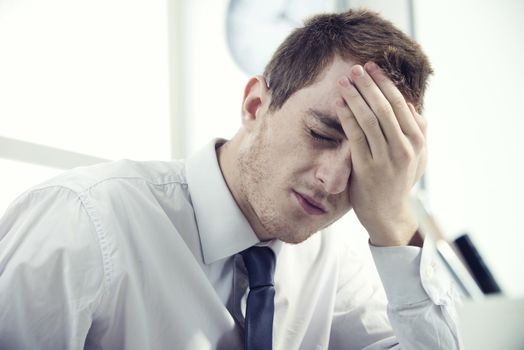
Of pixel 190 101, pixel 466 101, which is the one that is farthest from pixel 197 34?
pixel 466 101

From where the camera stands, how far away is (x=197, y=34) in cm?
203

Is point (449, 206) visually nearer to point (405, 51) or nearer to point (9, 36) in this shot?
point (405, 51)

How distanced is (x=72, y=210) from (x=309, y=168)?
434 millimetres

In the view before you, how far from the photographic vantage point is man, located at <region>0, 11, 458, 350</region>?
2.49 feet

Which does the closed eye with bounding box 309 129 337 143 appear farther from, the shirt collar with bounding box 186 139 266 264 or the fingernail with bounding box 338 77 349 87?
the shirt collar with bounding box 186 139 266 264

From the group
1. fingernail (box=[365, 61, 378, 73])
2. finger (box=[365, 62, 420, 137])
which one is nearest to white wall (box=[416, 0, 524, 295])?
finger (box=[365, 62, 420, 137])

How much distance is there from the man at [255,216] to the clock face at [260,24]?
83 cm

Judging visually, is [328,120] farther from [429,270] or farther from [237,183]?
[429,270]

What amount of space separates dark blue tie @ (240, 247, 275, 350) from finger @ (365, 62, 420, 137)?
1.26 feet

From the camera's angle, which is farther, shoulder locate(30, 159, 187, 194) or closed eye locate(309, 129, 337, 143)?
closed eye locate(309, 129, 337, 143)

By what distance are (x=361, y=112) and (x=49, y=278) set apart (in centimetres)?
60

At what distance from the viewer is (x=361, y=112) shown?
88 centimetres

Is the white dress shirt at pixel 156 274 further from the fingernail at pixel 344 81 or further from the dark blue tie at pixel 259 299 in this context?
the fingernail at pixel 344 81

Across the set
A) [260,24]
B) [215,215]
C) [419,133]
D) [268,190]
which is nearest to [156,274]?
[215,215]
